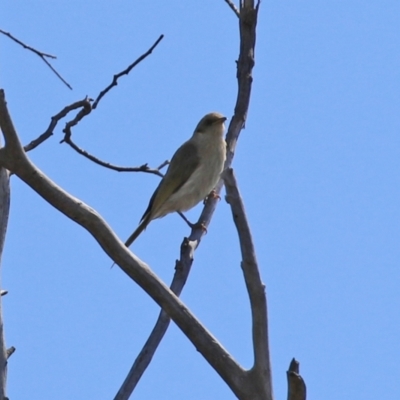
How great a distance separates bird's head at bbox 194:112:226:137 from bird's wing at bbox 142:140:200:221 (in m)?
0.19

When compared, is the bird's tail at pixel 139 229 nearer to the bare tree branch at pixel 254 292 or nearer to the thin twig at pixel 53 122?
the thin twig at pixel 53 122

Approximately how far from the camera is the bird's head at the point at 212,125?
9.26 m

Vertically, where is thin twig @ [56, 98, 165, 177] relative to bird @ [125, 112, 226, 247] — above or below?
below

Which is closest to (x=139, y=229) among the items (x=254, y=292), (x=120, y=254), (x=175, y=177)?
(x=175, y=177)

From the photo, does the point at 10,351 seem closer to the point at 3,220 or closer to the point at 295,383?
the point at 3,220

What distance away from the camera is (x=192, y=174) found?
892cm

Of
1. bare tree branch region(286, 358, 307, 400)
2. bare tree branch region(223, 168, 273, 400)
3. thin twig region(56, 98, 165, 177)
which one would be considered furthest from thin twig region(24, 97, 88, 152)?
bare tree branch region(286, 358, 307, 400)

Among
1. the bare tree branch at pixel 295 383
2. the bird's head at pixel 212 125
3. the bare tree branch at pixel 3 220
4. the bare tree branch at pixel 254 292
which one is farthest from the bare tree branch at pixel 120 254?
the bird's head at pixel 212 125

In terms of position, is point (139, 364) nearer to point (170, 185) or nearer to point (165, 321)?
point (165, 321)

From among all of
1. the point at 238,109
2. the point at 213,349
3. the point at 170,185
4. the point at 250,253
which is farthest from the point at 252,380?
the point at 170,185

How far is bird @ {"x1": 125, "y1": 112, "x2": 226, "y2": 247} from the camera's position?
878 cm

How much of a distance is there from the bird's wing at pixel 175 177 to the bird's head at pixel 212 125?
19 cm

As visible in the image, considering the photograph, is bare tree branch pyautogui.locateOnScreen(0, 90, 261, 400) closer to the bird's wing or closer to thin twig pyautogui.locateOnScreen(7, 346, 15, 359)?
thin twig pyautogui.locateOnScreen(7, 346, 15, 359)

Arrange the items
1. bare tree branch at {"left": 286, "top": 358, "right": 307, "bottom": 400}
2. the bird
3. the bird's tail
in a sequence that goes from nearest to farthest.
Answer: bare tree branch at {"left": 286, "top": 358, "right": 307, "bottom": 400} < the bird < the bird's tail
